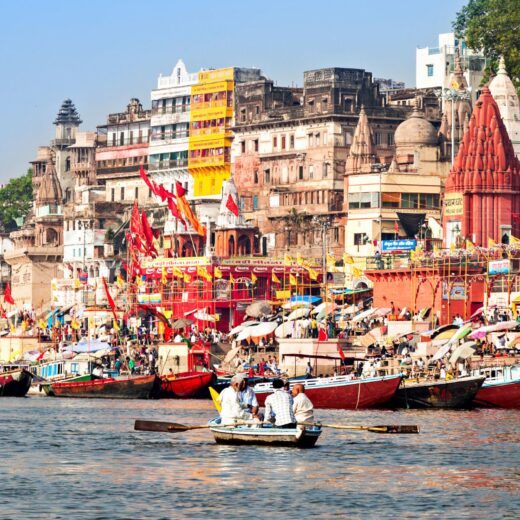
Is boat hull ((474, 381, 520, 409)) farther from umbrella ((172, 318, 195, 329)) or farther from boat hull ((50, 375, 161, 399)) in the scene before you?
umbrella ((172, 318, 195, 329))

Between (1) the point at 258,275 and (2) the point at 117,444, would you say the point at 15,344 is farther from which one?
(2) the point at 117,444

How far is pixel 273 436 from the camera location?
4691 centimetres

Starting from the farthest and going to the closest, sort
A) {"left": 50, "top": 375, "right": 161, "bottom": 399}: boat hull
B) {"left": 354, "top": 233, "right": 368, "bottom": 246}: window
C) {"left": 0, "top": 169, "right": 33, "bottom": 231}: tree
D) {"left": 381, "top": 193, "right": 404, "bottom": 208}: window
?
{"left": 0, "top": 169, "right": 33, "bottom": 231}: tree < {"left": 354, "top": 233, "right": 368, "bottom": 246}: window < {"left": 381, "top": 193, "right": 404, "bottom": 208}: window < {"left": 50, "top": 375, "right": 161, "bottom": 399}: boat hull

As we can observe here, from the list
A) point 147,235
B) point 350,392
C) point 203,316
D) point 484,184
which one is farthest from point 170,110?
point 350,392

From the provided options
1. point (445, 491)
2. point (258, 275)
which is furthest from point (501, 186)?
point (445, 491)

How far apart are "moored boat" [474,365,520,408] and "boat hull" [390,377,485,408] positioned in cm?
84

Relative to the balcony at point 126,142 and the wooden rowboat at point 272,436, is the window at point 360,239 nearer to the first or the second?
the balcony at point 126,142

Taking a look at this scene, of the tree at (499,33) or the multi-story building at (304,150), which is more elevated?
the tree at (499,33)

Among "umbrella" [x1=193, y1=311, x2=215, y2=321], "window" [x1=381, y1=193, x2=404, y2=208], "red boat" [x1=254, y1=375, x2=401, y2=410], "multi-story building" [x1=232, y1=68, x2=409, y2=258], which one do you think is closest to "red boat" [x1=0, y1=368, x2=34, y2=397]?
"umbrella" [x1=193, y1=311, x2=215, y2=321]

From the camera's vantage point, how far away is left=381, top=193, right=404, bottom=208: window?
113m

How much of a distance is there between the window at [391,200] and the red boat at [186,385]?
3353 cm

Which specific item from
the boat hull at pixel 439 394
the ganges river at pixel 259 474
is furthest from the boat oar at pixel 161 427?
the boat hull at pixel 439 394

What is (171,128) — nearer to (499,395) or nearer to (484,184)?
(484,184)

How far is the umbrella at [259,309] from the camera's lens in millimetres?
104875
